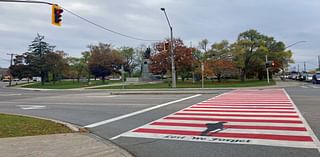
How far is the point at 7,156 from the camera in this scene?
16.4 ft

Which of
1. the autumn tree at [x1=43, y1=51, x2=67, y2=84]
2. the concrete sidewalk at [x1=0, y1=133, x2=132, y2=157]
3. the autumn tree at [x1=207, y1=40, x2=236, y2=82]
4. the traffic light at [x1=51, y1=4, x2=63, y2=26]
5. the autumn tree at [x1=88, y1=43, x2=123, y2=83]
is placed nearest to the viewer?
the concrete sidewalk at [x1=0, y1=133, x2=132, y2=157]

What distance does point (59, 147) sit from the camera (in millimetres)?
5586

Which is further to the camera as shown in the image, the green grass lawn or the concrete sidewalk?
the green grass lawn

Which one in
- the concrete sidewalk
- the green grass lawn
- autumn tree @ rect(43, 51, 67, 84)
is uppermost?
autumn tree @ rect(43, 51, 67, 84)

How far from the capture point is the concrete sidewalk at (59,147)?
5.12m

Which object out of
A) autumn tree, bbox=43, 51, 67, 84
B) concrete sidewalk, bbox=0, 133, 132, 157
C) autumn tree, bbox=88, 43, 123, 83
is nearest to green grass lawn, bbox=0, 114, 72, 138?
concrete sidewalk, bbox=0, 133, 132, 157

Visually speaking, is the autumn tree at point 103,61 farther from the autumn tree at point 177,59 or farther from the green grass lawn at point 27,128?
the green grass lawn at point 27,128

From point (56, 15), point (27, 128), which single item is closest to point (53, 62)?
point (56, 15)

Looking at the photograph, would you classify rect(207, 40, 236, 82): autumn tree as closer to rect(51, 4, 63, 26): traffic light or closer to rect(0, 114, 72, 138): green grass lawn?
rect(51, 4, 63, 26): traffic light

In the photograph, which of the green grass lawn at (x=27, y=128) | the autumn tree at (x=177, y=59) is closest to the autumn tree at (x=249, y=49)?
the autumn tree at (x=177, y=59)

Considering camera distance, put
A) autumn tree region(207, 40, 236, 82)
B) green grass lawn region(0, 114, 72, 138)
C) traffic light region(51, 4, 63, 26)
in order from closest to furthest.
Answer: green grass lawn region(0, 114, 72, 138) < traffic light region(51, 4, 63, 26) < autumn tree region(207, 40, 236, 82)

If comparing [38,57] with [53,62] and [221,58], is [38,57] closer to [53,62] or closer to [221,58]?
[53,62]

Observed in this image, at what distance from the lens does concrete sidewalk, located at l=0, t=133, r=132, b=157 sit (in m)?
5.12

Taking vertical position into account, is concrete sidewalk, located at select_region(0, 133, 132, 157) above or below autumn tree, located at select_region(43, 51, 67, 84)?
below
